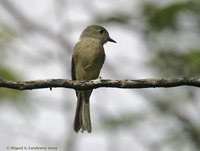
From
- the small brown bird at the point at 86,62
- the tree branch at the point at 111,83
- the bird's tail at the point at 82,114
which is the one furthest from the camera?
the bird's tail at the point at 82,114

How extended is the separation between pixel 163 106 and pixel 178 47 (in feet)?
4.98

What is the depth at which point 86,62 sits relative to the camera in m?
8.11

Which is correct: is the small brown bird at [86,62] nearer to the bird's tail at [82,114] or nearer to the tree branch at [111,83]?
the bird's tail at [82,114]

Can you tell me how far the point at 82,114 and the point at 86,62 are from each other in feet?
2.46

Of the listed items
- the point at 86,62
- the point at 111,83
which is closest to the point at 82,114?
the point at 86,62

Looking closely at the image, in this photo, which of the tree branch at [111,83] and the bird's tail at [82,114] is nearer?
the tree branch at [111,83]

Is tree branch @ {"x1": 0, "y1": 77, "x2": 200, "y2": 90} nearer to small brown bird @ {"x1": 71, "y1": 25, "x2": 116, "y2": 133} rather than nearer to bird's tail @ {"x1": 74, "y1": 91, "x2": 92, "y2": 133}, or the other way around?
small brown bird @ {"x1": 71, "y1": 25, "x2": 116, "y2": 133}

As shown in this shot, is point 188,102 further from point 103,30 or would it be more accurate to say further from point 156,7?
point 103,30

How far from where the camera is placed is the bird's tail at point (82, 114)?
8291 millimetres

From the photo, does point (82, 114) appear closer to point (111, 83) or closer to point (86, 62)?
point (86, 62)

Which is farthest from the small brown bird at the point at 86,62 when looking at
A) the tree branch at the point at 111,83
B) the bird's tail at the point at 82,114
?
the tree branch at the point at 111,83

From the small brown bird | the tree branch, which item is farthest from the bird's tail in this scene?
the tree branch

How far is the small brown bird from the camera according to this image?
26.5 feet

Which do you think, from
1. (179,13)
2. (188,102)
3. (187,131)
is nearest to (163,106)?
(188,102)
